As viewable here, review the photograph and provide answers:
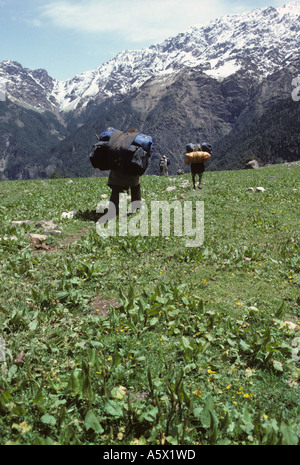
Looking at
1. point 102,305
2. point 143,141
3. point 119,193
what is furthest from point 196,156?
point 102,305

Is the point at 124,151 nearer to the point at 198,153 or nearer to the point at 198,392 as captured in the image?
the point at 198,392

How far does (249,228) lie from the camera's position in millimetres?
10875

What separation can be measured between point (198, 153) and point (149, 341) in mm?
14435

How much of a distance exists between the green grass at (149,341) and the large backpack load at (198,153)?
9201 mm

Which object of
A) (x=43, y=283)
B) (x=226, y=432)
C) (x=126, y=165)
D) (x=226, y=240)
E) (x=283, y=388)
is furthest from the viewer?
(x=126, y=165)

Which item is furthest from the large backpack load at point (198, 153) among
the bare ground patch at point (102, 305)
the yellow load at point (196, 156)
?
the bare ground patch at point (102, 305)

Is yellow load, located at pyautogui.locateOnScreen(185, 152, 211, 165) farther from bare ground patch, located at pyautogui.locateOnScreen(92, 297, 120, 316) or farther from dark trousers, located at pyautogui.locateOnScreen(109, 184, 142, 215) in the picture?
bare ground patch, located at pyautogui.locateOnScreen(92, 297, 120, 316)

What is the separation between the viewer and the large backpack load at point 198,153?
1767 centimetres

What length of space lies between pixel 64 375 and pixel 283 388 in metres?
3.01

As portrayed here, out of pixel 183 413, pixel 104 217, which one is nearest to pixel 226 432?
pixel 183 413

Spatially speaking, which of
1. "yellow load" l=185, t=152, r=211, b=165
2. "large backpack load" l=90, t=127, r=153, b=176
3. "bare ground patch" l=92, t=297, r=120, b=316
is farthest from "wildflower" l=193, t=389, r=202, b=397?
"yellow load" l=185, t=152, r=211, b=165

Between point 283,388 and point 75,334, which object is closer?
point 283,388

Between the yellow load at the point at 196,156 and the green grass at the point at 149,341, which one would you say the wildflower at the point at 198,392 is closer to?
the green grass at the point at 149,341
